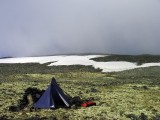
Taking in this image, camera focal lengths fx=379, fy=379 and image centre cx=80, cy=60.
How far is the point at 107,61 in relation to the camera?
86812 millimetres

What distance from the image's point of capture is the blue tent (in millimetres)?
29016

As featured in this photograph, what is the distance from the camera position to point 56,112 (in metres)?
27.1

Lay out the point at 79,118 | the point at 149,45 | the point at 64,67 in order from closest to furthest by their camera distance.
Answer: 1. the point at 79,118
2. the point at 64,67
3. the point at 149,45

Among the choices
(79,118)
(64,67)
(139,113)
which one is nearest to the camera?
(79,118)

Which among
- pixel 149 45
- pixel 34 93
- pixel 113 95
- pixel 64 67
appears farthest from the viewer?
pixel 149 45

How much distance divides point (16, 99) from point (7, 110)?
15.9 ft

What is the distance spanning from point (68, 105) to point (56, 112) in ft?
7.95

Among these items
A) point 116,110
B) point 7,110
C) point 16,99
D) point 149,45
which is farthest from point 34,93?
point 149,45

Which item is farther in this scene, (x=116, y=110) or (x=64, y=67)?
(x=64, y=67)

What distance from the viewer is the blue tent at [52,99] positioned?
29.0 m

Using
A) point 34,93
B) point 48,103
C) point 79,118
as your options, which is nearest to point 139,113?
point 79,118

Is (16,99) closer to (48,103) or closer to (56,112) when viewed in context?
(48,103)

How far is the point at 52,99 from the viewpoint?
29.8m

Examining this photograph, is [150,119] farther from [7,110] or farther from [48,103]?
[7,110]
